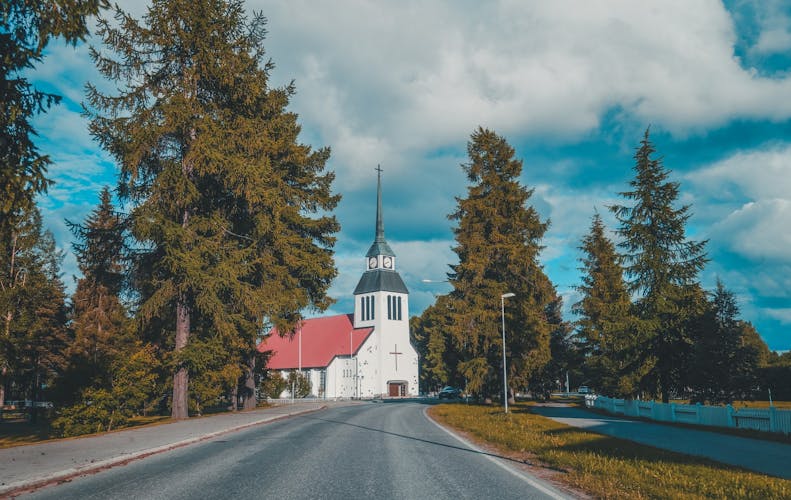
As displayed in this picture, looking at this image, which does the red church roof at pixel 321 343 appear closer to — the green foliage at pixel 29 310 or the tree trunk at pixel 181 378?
the green foliage at pixel 29 310

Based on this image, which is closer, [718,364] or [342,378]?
[718,364]

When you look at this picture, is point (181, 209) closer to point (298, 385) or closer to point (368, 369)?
point (298, 385)

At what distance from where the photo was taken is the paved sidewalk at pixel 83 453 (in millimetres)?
8938

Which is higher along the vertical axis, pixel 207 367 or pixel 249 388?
pixel 207 367

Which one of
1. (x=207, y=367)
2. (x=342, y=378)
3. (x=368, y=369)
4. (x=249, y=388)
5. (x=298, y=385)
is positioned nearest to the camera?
(x=207, y=367)

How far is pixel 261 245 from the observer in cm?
2847

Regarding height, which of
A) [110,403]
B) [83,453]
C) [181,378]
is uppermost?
[181,378]

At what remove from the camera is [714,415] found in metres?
21.3

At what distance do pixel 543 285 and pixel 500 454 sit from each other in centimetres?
2462

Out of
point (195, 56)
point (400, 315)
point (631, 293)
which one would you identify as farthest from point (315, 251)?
point (400, 315)

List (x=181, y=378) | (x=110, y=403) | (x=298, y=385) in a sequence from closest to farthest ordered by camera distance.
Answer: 1. (x=110, y=403)
2. (x=181, y=378)
3. (x=298, y=385)

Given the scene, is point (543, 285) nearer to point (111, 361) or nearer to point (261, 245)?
point (261, 245)

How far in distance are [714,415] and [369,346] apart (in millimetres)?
55758

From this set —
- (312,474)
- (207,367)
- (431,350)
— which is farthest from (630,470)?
(431,350)
